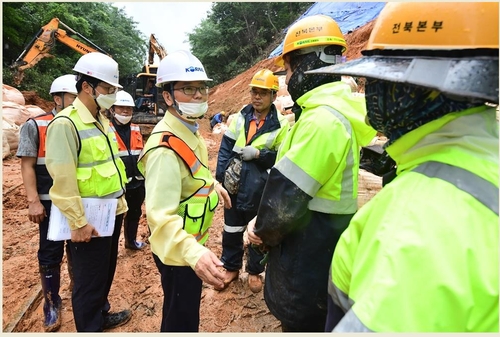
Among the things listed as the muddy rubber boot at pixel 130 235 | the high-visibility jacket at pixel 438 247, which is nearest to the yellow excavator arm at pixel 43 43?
the muddy rubber boot at pixel 130 235

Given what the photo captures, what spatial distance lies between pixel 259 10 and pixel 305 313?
1207 inches

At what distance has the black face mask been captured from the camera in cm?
198

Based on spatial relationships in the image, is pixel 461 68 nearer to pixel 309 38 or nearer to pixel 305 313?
pixel 309 38

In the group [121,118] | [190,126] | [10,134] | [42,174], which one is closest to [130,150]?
[121,118]

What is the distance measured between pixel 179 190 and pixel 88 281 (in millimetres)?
1294

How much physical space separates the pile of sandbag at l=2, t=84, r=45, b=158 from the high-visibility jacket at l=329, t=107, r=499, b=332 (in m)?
10.9

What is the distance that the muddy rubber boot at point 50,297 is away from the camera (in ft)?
9.78

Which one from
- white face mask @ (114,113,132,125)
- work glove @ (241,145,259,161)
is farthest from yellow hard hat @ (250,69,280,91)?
white face mask @ (114,113,132,125)

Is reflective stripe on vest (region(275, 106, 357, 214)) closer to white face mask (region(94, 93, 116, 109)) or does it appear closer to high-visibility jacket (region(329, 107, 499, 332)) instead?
high-visibility jacket (region(329, 107, 499, 332))

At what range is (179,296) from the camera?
207 centimetres

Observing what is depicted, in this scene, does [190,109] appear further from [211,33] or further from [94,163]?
[211,33]

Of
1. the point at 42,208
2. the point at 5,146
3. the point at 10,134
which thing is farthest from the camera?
the point at 10,134

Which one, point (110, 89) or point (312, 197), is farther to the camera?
point (110, 89)

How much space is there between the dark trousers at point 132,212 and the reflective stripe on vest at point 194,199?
2.60 m
